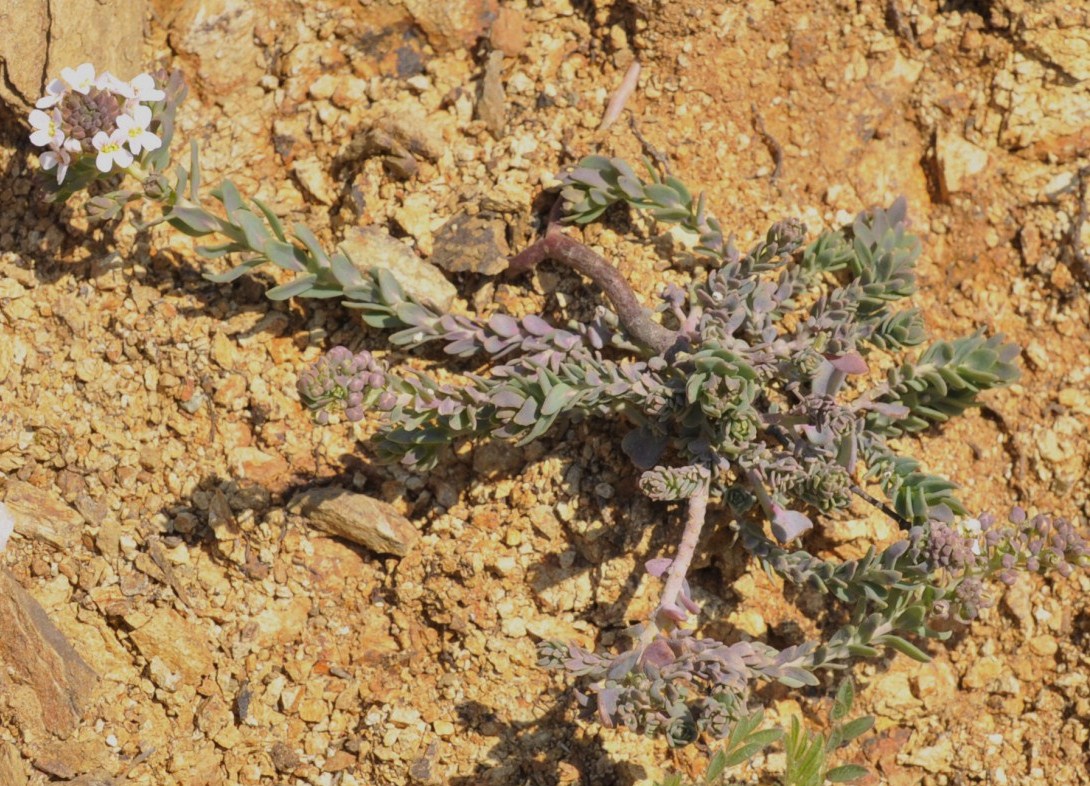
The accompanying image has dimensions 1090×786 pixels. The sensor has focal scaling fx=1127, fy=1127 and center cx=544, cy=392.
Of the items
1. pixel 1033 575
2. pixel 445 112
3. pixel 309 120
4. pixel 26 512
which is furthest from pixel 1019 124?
pixel 26 512

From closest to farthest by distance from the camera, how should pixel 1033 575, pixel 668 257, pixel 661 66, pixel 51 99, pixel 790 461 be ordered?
pixel 790 461 < pixel 51 99 < pixel 1033 575 < pixel 668 257 < pixel 661 66

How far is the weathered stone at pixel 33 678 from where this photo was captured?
12.6 feet

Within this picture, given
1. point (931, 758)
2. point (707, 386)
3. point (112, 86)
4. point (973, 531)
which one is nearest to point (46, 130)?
point (112, 86)

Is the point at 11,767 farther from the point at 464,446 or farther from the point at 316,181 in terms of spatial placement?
the point at 316,181

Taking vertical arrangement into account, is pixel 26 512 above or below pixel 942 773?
above

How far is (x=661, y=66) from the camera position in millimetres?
4879

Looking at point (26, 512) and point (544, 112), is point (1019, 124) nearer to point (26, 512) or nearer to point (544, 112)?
point (544, 112)

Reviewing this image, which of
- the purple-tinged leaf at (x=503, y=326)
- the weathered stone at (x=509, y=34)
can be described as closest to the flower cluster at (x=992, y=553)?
the purple-tinged leaf at (x=503, y=326)

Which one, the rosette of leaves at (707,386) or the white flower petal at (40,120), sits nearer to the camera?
the rosette of leaves at (707,386)

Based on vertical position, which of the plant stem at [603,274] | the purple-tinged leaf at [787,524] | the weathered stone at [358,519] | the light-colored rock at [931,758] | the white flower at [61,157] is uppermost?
the white flower at [61,157]

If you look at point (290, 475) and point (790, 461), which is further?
point (290, 475)

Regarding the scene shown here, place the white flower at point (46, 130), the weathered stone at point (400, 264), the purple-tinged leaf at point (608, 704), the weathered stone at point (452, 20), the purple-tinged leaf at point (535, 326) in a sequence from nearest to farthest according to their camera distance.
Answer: the purple-tinged leaf at point (608, 704) → the white flower at point (46, 130) → the purple-tinged leaf at point (535, 326) → the weathered stone at point (400, 264) → the weathered stone at point (452, 20)

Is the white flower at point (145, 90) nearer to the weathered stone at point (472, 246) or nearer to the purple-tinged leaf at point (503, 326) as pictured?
the weathered stone at point (472, 246)

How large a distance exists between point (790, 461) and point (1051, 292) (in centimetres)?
169
